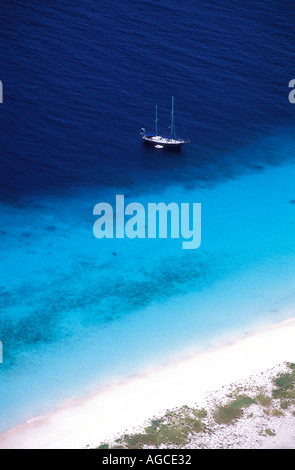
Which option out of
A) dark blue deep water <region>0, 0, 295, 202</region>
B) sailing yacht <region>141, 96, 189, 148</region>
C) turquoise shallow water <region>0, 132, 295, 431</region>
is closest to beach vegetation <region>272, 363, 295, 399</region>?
turquoise shallow water <region>0, 132, 295, 431</region>

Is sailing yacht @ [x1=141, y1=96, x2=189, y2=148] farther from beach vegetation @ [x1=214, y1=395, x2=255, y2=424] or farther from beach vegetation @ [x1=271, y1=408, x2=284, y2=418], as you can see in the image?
beach vegetation @ [x1=271, y1=408, x2=284, y2=418]

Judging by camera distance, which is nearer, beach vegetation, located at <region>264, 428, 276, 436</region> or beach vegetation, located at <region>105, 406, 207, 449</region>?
beach vegetation, located at <region>105, 406, 207, 449</region>

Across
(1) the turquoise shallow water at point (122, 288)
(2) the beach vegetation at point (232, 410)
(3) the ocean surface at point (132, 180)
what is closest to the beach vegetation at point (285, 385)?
(2) the beach vegetation at point (232, 410)

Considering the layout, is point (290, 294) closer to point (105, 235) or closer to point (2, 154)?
point (105, 235)

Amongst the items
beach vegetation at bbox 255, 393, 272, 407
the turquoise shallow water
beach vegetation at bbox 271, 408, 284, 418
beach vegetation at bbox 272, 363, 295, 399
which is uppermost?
the turquoise shallow water

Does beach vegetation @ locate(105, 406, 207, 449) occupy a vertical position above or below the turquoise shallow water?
below

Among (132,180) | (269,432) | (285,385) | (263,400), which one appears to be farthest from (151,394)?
(132,180)

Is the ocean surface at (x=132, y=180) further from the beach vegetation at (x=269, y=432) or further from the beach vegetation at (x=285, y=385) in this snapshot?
the beach vegetation at (x=269, y=432)

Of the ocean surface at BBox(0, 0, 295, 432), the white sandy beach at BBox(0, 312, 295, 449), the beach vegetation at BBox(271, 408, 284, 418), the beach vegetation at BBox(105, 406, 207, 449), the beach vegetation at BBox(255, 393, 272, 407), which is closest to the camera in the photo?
the beach vegetation at BBox(105, 406, 207, 449)
